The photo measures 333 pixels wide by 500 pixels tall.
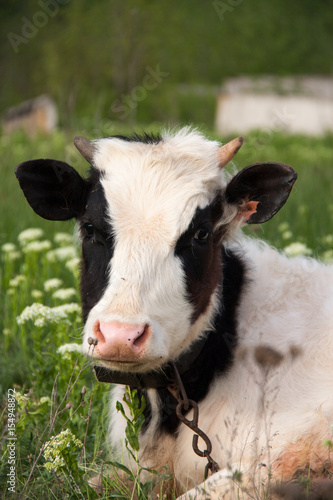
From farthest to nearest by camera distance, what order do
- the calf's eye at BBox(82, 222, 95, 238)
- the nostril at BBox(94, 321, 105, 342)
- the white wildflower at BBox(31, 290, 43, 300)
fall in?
1. the white wildflower at BBox(31, 290, 43, 300)
2. the calf's eye at BBox(82, 222, 95, 238)
3. the nostril at BBox(94, 321, 105, 342)

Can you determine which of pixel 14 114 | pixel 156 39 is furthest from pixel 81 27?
pixel 14 114

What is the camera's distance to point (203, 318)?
10.5 feet

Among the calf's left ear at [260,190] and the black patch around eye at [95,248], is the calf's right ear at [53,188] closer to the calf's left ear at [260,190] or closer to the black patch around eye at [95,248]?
the black patch around eye at [95,248]

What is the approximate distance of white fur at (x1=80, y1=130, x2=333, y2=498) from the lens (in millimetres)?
2865

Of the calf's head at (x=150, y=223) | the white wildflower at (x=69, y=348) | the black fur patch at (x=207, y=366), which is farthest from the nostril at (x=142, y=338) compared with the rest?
the white wildflower at (x=69, y=348)

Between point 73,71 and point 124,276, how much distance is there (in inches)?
888

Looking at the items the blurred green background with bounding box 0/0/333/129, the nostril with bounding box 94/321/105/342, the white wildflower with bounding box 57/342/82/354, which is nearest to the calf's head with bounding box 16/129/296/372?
Answer: the nostril with bounding box 94/321/105/342

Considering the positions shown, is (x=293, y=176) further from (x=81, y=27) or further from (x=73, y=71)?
(x=81, y=27)

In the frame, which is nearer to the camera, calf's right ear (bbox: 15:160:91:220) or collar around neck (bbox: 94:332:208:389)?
collar around neck (bbox: 94:332:208:389)

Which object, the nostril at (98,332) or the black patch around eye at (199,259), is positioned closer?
the nostril at (98,332)

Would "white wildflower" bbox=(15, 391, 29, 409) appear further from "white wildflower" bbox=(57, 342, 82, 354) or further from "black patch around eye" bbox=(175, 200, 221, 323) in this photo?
"black patch around eye" bbox=(175, 200, 221, 323)

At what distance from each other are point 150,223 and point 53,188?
72 centimetres

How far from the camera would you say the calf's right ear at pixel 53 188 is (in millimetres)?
3340

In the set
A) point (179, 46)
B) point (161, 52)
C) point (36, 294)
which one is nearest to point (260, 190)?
point (36, 294)
